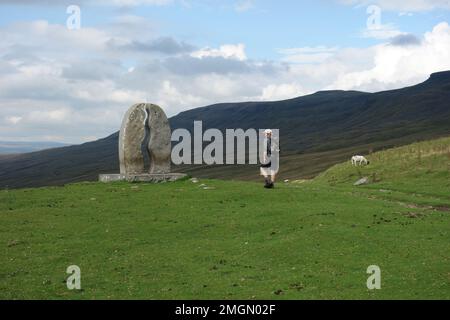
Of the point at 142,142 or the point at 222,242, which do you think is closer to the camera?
the point at 222,242

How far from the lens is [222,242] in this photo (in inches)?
878

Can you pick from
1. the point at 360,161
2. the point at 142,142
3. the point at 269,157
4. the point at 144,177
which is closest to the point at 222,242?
the point at 269,157

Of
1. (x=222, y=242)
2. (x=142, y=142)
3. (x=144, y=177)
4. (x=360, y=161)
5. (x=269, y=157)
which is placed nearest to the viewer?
(x=222, y=242)

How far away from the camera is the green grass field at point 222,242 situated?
1653 cm

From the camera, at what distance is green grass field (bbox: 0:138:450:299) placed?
16.5 metres

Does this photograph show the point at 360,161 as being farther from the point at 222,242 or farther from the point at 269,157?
the point at 222,242

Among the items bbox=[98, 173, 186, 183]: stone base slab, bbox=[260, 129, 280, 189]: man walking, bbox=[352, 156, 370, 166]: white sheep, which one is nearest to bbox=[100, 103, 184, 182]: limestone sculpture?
bbox=[98, 173, 186, 183]: stone base slab

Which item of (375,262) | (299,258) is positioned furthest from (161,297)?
(375,262)

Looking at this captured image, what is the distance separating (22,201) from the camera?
31766mm

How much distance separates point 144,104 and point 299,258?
77.2 ft

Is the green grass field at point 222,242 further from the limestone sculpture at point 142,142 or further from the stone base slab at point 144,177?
the limestone sculpture at point 142,142

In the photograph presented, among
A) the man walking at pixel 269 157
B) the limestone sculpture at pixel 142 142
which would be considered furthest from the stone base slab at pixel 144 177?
the man walking at pixel 269 157
